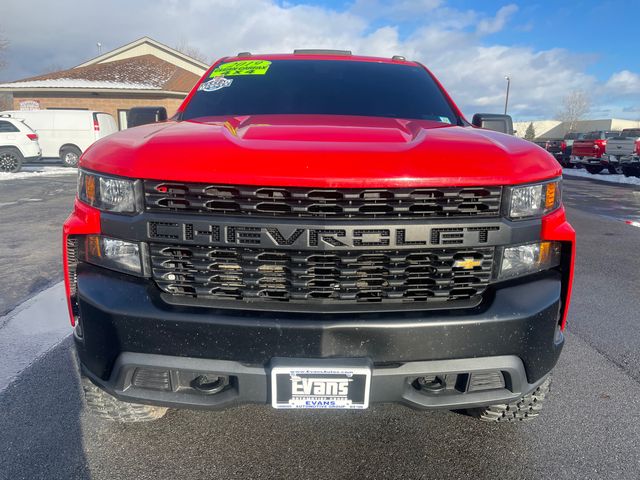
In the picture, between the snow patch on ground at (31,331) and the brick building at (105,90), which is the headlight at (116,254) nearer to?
the snow patch on ground at (31,331)

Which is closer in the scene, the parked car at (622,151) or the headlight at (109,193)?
the headlight at (109,193)

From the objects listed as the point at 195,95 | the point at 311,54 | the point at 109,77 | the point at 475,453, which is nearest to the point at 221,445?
the point at 475,453

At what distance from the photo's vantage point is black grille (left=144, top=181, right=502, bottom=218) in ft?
5.16

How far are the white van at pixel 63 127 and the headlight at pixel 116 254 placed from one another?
16.8 m

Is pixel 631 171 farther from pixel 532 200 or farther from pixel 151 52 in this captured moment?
pixel 151 52

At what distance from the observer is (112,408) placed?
1992mm

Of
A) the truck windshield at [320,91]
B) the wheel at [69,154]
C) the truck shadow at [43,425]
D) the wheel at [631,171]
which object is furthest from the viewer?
the wheel at [631,171]

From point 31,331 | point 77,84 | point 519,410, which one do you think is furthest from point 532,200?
point 77,84

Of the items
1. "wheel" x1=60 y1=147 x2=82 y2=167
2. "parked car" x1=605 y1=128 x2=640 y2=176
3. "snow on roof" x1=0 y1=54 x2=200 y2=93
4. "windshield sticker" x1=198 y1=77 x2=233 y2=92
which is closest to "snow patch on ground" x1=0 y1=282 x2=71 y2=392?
"windshield sticker" x1=198 y1=77 x2=233 y2=92

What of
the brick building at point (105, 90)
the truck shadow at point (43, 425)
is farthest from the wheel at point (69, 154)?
the truck shadow at point (43, 425)

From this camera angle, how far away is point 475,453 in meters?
2.06

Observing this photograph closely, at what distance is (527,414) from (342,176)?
1.46m

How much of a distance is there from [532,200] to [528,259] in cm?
23

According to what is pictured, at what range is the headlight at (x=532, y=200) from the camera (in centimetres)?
167
